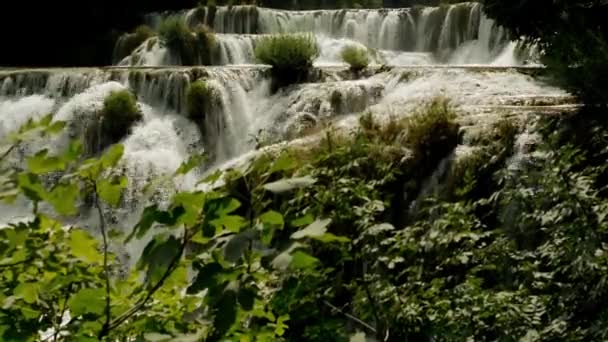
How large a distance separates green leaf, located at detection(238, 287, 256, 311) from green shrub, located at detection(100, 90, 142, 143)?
9456mm

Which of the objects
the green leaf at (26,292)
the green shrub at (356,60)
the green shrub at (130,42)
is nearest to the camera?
the green leaf at (26,292)

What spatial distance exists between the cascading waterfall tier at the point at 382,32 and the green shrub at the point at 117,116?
363 centimetres

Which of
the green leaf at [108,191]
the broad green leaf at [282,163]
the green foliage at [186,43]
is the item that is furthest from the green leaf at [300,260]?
the green foliage at [186,43]

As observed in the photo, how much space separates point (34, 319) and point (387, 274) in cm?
111

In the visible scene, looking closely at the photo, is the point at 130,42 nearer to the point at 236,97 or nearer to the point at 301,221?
the point at 236,97

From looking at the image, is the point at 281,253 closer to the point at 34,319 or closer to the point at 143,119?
the point at 34,319

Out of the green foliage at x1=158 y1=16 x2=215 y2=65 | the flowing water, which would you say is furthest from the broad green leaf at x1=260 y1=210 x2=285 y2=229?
the green foliage at x1=158 y1=16 x2=215 y2=65

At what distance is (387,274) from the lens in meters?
2.06

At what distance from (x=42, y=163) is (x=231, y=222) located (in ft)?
0.81

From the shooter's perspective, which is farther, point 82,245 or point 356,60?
point 356,60

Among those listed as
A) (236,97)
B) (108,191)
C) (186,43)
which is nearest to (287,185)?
(108,191)

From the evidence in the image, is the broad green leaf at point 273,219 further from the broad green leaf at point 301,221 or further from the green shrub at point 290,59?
the green shrub at point 290,59

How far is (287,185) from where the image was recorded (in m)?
0.95

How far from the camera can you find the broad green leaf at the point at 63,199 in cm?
90
